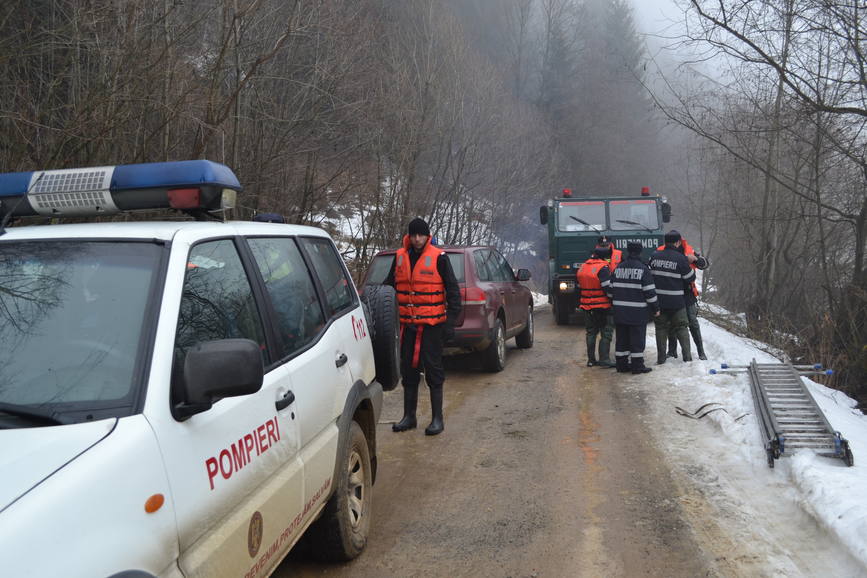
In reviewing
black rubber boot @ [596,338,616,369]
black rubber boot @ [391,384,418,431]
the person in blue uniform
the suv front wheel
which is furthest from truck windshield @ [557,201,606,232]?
the suv front wheel

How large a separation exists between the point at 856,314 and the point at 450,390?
19.7 ft

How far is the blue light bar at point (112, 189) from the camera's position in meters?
3.09

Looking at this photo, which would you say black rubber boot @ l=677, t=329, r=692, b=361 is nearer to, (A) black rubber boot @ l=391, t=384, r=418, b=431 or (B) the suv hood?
(A) black rubber boot @ l=391, t=384, r=418, b=431

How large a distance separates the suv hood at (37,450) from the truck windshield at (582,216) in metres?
14.4

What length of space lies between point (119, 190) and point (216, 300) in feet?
2.57

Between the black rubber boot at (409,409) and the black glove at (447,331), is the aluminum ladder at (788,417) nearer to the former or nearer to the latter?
the black glove at (447,331)

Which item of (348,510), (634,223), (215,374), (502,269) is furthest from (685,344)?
(215,374)

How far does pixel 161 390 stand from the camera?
2176 mm

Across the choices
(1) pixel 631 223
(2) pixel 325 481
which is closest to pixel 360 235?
(1) pixel 631 223

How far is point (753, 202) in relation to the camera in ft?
79.3

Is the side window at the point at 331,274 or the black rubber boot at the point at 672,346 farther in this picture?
the black rubber boot at the point at 672,346

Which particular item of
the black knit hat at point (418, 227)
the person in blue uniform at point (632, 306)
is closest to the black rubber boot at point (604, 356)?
the person in blue uniform at point (632, 306)

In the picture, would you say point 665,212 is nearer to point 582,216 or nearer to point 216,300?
point 582,216

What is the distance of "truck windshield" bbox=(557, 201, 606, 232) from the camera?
15.7 m
